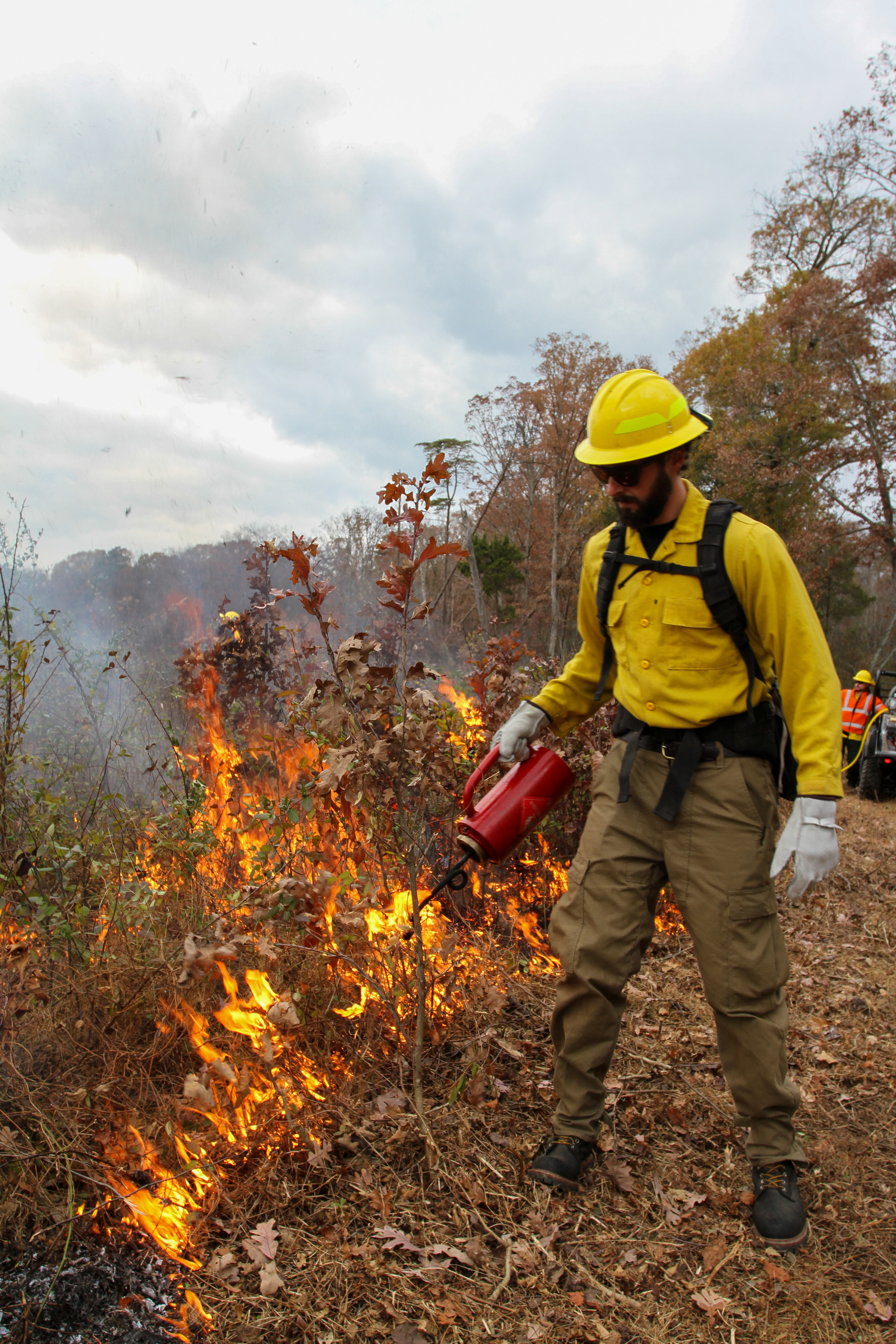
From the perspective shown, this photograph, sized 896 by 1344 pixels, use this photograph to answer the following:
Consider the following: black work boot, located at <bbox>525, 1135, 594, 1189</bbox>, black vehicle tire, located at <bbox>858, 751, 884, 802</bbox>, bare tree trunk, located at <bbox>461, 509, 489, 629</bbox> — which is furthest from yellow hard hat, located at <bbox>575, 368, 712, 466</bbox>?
bare tree trunk, located at <bbox>461, 509, 489, 629</bbox>

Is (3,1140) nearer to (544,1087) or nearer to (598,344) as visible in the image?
(544,1087)

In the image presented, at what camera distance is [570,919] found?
7.81 ft

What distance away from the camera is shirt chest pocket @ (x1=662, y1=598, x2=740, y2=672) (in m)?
2.20

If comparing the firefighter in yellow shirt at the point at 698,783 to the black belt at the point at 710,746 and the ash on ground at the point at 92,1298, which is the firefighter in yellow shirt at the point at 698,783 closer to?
the black belt at the point at 710,746

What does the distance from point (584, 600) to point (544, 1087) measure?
68.6 inches

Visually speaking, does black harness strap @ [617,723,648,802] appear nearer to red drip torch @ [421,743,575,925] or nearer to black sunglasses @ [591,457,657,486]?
red drip torch @ [421,743,575,925]

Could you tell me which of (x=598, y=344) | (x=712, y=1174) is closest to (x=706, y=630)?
(x=712, y=1174)

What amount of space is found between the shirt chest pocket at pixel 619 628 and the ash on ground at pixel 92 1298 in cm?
205

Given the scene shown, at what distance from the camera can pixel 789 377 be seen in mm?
19141

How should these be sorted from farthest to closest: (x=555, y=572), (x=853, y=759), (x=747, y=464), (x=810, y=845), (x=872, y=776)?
(x=555, y=572)
(x=747, y=464)
(x=853, y=759)
(x=872, y=776)
(x=810, y=845)

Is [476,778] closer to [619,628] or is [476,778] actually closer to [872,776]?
[619,628]

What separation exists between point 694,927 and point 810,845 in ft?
1.35

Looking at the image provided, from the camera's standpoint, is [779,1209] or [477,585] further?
[477,585]

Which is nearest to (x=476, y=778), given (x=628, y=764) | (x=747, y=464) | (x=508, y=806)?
(x=508, y=806)
